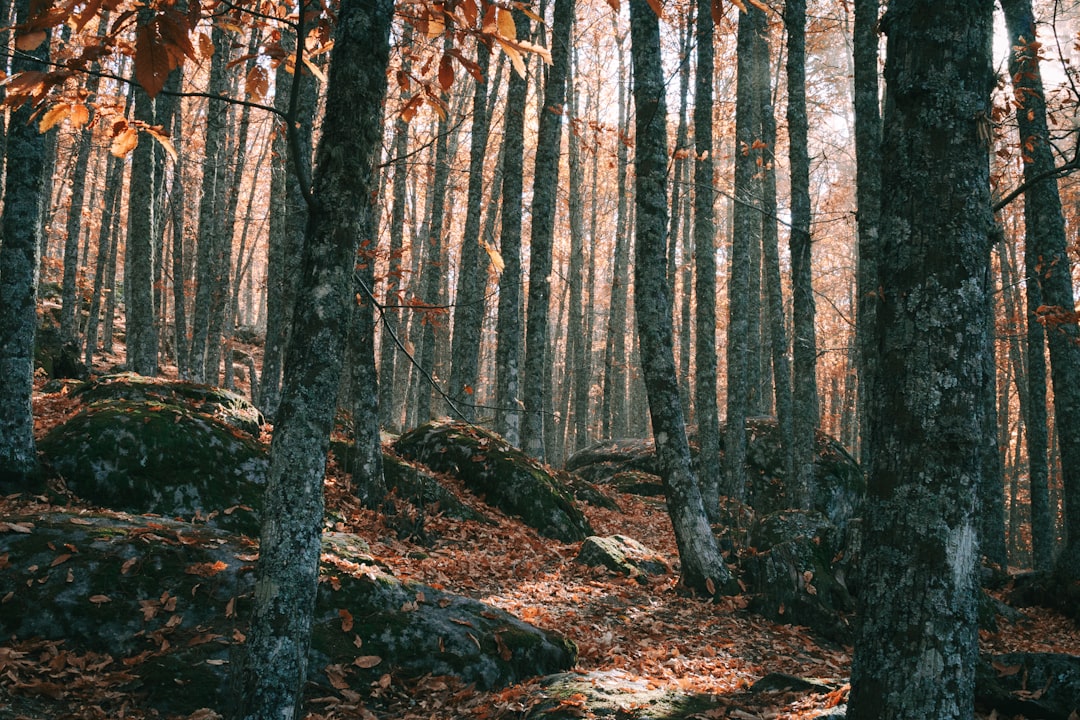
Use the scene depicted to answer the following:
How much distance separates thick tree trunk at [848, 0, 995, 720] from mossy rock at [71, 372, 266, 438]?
7737 mm

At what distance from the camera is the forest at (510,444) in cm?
246

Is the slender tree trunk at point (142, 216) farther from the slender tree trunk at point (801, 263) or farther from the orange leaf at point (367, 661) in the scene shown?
the slender tree trunk at point (801, 263)

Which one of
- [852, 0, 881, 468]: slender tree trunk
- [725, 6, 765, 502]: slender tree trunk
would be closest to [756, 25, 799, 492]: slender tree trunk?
[725, 6, 765, 502]: slender tree trunk

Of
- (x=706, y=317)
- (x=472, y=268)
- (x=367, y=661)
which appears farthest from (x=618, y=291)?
(x=367, y=661)

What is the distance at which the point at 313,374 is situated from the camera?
282cm

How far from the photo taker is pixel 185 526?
520cm

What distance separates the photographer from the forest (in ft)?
8.08

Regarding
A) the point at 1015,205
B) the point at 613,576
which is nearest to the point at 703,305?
the point at 613,576

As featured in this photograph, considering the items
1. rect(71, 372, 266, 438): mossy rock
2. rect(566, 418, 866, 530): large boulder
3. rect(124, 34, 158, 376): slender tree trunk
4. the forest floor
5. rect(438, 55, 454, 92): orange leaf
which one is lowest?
the forest floor

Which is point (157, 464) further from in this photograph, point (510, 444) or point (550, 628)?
point (510, 444)

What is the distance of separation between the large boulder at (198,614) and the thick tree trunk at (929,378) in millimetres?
2772

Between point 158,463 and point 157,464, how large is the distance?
0.04 ft

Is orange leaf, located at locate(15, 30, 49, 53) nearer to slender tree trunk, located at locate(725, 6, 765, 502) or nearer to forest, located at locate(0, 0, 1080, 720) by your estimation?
forest, located at locate(0, 0, 1080, 720)

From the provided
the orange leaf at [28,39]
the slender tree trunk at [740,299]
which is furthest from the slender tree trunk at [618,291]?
the orange leaf at [28,39]
